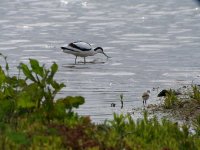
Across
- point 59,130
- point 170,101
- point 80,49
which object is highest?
point 80,49

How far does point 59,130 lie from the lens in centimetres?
748

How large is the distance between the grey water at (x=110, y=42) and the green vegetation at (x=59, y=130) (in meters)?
7.42

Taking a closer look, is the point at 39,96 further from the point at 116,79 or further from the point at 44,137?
the point at 116,79

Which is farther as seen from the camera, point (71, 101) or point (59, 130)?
point (71, 101)

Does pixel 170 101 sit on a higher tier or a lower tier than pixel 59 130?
higher

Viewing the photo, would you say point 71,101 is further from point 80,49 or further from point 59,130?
point 80,49

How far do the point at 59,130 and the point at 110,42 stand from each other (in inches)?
1136

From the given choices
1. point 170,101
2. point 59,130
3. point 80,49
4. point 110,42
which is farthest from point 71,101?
point 110,42

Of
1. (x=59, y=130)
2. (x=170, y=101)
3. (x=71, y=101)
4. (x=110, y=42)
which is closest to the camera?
(x=59, y=130)

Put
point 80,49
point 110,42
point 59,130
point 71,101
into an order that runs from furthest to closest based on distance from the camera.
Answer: point 110,42
point 80,49
point 71,101
point 59,130

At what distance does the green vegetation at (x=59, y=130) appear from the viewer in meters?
7.20

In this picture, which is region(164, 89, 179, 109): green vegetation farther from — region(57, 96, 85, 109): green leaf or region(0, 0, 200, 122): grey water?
region(57, 96, 85, 109): green leaf

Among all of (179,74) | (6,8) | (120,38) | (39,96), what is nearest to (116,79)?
(179,74)

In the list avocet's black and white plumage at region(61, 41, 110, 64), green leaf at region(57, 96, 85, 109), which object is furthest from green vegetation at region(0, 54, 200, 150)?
avocet's black and white plumage at region(61, 41, 110, 64)
